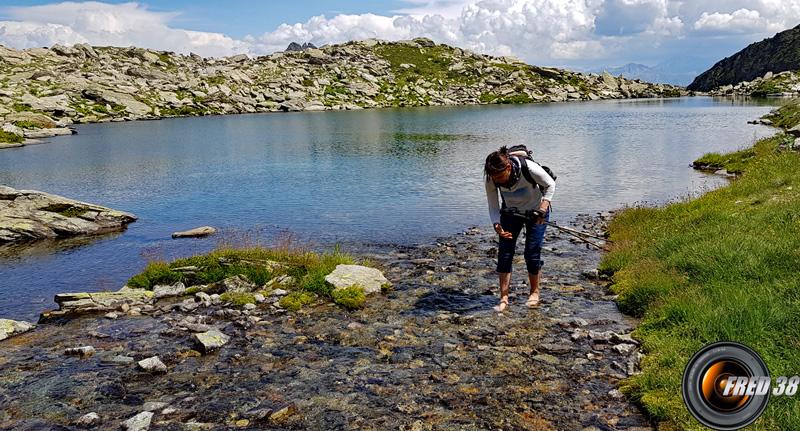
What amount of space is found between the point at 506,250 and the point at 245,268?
917 cm

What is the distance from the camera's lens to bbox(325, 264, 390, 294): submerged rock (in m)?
16.7

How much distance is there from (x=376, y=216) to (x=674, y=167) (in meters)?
28.4

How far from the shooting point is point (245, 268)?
1836 centimetres

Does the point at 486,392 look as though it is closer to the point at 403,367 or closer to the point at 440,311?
the point at 403,367

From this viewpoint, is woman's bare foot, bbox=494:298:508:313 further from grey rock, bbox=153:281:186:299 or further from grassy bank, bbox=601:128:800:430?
grey rock, bbox=153:281:186:299

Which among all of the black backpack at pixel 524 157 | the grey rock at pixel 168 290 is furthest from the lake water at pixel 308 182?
the black backpack at pixel 524 157

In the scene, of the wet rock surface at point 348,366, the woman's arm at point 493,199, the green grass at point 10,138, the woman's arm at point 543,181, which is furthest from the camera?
the green grass at point 10,138

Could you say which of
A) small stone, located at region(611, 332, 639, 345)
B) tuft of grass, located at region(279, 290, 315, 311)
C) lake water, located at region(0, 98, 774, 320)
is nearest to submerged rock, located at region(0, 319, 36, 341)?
lake water, located at region(0, 98, 774, 320)

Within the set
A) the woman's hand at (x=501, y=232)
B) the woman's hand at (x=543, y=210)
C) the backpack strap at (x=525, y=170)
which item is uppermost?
the backpack strap at (x=525, y=170)

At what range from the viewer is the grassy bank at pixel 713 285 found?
29.8 feet

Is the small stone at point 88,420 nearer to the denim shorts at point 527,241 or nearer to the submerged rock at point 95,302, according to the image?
the submerged rock at point 95,302

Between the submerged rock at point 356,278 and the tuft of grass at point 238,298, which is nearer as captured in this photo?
the tuft of grass at point 238,298

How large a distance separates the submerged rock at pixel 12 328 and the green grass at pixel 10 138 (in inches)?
2994

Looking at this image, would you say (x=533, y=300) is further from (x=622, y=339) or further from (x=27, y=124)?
(x=27, y=124)
